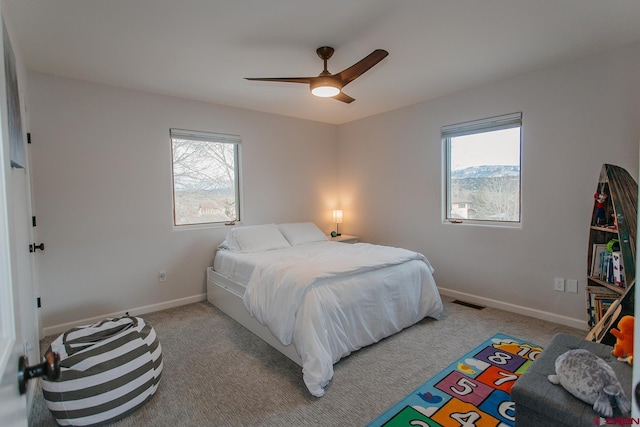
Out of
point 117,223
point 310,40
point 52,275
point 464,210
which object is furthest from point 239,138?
point 464,210

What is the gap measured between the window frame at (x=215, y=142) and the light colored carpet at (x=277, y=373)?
1.14 m

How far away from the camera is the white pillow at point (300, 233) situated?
13.5ft

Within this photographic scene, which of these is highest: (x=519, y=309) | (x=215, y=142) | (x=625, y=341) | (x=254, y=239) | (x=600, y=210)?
(x=215, y=142)

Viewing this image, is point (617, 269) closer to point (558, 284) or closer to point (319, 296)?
point (558, 284)

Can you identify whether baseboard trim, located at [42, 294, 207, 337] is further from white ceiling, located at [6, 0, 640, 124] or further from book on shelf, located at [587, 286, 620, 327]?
book on shelf, located at [587, 286, 620, 327]

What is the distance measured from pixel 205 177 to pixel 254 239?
3.38 ft

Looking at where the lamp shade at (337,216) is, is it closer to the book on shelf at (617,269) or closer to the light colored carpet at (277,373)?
the light colored carpet at (277,373)

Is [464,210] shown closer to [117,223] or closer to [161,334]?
[161,334]

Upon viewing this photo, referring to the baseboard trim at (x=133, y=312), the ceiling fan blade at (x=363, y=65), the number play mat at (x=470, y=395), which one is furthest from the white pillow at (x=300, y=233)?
the number play mat at (x=470, y=395)

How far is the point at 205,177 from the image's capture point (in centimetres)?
402

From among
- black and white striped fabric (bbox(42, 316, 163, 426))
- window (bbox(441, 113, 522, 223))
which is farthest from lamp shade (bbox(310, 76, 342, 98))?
black and white striped fabric (bbox(42, 316, 163, 426))

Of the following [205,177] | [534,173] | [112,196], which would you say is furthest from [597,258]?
[112,196]

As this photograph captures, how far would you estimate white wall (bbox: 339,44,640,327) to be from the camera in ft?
8.86

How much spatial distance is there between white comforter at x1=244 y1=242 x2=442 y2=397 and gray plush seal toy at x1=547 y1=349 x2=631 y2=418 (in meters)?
1.29
